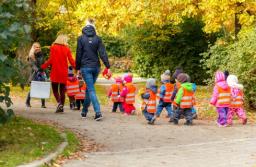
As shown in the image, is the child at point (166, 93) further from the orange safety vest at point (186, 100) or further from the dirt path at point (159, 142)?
the orange safety vest at point (186, 100)

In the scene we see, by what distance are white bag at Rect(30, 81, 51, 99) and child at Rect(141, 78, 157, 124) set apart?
221cm

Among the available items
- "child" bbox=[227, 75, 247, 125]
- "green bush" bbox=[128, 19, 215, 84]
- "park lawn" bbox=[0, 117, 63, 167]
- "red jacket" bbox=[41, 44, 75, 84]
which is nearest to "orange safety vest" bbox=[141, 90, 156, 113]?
"child" bbox=[227, 75, 247, 125]

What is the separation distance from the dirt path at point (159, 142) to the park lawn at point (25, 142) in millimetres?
568

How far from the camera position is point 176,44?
29859mm

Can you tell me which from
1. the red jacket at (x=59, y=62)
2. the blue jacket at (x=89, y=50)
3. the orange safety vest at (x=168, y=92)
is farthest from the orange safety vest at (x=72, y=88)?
the orange safety vest at (x=168, y=92)

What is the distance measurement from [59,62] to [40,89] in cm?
103

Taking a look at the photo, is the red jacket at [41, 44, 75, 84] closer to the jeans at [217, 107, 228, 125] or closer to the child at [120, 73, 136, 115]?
the child at [120, 73, 136, 115]

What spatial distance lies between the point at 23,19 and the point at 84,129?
289cm

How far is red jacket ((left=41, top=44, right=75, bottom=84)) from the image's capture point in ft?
43.7

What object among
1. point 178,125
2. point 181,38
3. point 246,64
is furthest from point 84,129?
point 181,38

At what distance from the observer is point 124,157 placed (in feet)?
27.7

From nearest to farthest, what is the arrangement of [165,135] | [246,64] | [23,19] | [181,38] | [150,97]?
1. [23,19]
2. [165,135]
3. [150,97]
4. [246,64]
5. [181,38]

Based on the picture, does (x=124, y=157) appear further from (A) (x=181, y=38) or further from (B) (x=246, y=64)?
(A) (x=181, y=38)

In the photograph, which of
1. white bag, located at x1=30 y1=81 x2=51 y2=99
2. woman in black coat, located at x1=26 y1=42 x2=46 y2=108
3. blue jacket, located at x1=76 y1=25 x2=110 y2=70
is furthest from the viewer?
woman in black coat, located at x1=26 y1=42 x2=46 y2=108
